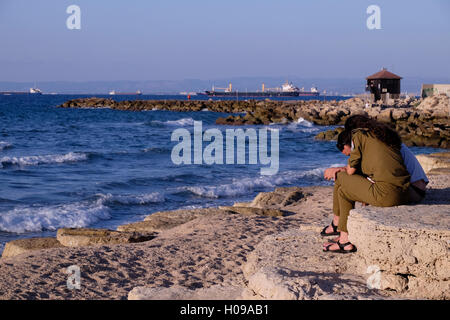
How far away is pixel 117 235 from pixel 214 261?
1570 mm

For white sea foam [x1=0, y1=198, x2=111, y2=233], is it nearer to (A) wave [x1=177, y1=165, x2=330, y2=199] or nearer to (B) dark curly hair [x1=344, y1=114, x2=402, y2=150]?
(A) wave [x1=177, y1=165, x2=330, y2=199]

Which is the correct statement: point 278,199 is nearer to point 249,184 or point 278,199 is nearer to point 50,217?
point 249,184

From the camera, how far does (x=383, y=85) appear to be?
47.2m

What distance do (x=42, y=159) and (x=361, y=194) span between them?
569 inches

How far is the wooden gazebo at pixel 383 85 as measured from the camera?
153 feet

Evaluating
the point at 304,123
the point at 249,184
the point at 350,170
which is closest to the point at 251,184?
the point at 249,184

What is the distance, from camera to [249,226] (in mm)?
6953

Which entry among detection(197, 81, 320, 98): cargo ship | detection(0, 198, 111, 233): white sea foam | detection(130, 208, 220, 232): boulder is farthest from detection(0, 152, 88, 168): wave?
detection(197, 81, 320, 98): cargo ship

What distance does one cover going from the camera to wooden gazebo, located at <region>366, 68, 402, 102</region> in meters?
46.7

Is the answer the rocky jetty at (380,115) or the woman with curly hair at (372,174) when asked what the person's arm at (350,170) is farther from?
the rocky jetty at (380,115)

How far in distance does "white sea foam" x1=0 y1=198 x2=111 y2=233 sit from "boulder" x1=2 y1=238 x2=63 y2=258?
195 centimetres

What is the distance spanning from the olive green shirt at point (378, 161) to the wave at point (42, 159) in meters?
13.5
